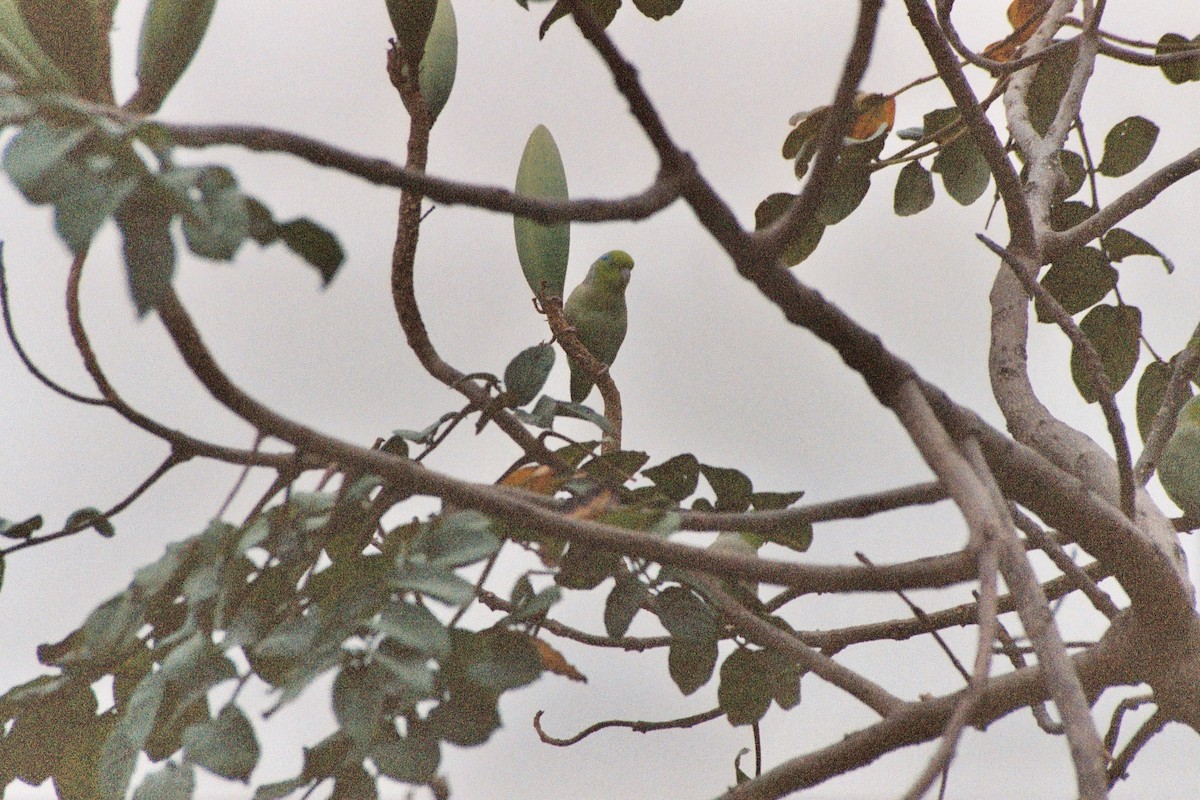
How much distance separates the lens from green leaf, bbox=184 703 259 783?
475 millimetres

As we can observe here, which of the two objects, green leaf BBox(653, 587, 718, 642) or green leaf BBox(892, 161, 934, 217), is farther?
green leaf BBox(892, 161, 934, 217)

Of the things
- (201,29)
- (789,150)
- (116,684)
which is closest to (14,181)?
(201,29)

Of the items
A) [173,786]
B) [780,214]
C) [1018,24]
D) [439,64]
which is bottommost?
[173,786]

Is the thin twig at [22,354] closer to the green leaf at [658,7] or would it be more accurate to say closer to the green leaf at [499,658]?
the green leaf at [499,658]

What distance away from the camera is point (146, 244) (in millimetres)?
371

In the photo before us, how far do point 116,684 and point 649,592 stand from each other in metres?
0.33

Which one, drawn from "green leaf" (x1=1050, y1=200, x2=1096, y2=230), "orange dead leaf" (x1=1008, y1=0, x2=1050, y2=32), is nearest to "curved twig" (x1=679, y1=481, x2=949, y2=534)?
"green leaf" (x1=1050, y1=200, x2=1096, y2=230)

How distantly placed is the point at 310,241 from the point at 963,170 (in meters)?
0.96

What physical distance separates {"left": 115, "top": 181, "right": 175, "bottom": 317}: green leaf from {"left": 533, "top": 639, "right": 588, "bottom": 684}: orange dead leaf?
10.7 inches

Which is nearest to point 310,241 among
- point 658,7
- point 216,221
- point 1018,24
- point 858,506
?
point 216,221

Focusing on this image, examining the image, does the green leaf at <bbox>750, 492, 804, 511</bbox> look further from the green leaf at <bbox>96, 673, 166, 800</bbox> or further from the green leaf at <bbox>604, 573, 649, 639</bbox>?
the green leaf at <bbox>96, 673, 166, 800</bbox>

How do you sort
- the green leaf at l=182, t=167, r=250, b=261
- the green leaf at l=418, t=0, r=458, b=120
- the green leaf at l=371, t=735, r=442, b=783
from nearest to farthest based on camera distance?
the green leaf at l=182, t=167, r=250, b=261
the green leaf at l=371, t=735, r=442, b=783
the green leaf at l=418, t=0, r=458, b=120

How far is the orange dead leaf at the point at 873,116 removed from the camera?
43.4 inches

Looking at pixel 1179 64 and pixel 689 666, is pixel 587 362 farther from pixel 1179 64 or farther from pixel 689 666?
pixel 1179 64
